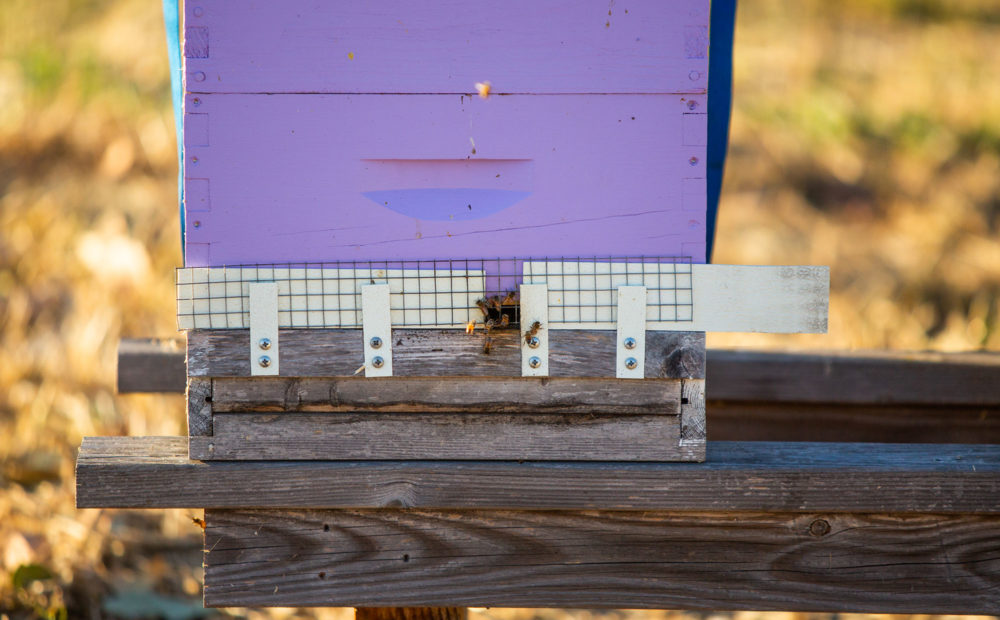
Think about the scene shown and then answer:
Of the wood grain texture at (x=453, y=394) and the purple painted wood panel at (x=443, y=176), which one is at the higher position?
the purple painted wood panel at (x=443, y=176)

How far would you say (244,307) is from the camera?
1.25m

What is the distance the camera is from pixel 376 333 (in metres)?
1.25

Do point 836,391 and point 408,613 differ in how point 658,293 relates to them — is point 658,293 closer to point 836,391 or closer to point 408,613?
point 408,613

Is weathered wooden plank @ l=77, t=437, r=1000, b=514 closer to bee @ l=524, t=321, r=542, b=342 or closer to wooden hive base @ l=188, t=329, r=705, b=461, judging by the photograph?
wooden hive base @ l=188, t=329, r=705, b=461

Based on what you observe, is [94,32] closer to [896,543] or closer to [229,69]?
[229,69]

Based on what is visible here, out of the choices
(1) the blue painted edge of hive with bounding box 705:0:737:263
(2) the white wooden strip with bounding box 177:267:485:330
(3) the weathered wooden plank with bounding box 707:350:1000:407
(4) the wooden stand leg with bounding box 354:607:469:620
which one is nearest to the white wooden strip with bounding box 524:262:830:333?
(2) the white wooden strip with bounding box 177:267:485:330

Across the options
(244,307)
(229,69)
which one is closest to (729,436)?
(244,307)

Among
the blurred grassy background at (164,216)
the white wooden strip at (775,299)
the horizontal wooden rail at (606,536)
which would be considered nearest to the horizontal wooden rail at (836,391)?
the blurred grassy background at (164,216)

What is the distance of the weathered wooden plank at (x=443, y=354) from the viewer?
1.25m

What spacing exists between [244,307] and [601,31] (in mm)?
635

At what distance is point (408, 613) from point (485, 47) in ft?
3.12

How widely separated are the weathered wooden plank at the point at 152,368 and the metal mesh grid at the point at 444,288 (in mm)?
832

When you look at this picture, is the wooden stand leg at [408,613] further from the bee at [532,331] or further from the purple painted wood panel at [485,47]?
the purple painted wood panel at [485,47]

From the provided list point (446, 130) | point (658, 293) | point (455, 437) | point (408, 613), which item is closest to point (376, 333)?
point (455, 437)
